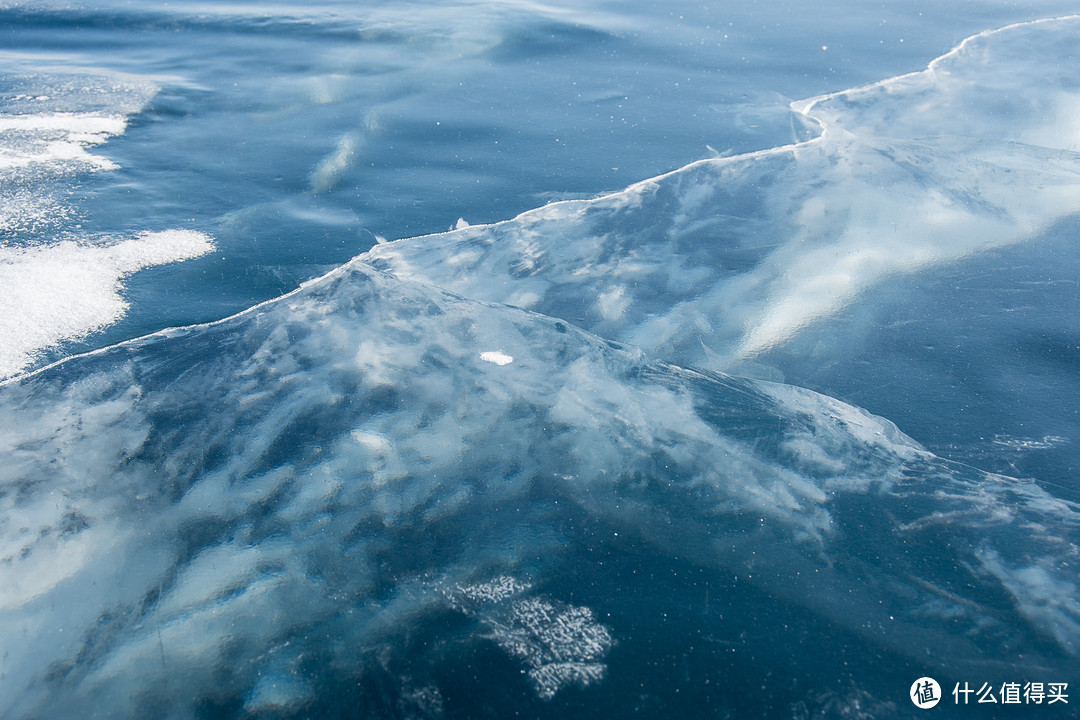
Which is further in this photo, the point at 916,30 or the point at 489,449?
the point at 916,30

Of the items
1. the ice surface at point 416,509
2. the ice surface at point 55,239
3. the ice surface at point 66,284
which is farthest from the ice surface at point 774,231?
the ice surface at point 55,239

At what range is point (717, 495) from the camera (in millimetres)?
2004

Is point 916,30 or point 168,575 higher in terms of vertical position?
point 916,30

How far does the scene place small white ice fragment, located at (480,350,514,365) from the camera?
8.02 feet

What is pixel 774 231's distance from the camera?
319 cm

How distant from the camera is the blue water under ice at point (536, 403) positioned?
1621 millimetres

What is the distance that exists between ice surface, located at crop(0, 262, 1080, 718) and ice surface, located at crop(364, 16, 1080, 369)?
34 cm

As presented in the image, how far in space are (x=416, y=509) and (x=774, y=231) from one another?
2.19 metres

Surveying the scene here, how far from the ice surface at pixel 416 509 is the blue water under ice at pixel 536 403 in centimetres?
1

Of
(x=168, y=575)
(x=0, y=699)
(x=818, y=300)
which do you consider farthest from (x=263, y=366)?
(x=818, y=300)

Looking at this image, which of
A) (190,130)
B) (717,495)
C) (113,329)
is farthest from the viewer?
(190,130)

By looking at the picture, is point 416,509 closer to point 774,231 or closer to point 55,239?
point 774,231

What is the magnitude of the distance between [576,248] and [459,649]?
76.3 inches

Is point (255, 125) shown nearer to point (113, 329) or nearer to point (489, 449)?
point (113, 329)
